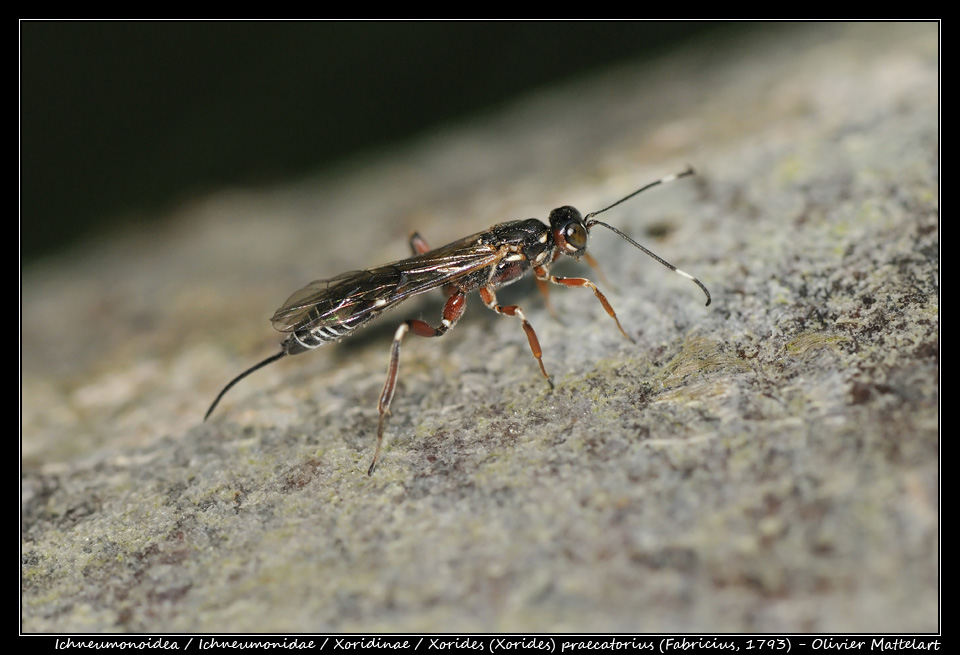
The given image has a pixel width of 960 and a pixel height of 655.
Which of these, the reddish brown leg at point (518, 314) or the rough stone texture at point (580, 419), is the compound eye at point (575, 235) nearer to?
the rough stone texture at point (580, 419)

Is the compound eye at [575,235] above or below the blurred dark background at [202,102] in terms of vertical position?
below

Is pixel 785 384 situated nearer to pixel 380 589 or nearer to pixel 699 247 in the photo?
pixel 699 247

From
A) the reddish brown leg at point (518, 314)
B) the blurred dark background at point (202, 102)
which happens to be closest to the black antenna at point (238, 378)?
the reddish brown leg at point (518, 314)

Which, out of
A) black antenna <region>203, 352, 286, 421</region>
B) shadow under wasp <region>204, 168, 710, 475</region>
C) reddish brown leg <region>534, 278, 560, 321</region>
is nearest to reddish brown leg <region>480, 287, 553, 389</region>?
shadow under wasp <region>204, 168, 710, 475</region>

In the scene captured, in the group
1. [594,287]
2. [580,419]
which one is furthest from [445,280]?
[580,419]

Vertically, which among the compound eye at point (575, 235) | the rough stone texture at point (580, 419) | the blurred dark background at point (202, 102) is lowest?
the rough stone texture at point (580, 419)

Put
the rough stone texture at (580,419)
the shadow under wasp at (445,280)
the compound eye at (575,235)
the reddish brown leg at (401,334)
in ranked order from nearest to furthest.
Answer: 1. the rough stone texture at (580,419)
2. the reddish brown leg at (401,334)
3. the shadow under wasp at (445,280)
4. the compound eye at (575,235)

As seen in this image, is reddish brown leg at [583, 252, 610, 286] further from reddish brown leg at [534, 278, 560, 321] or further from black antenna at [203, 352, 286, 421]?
black antenna at [203, 352, 286, 421]
